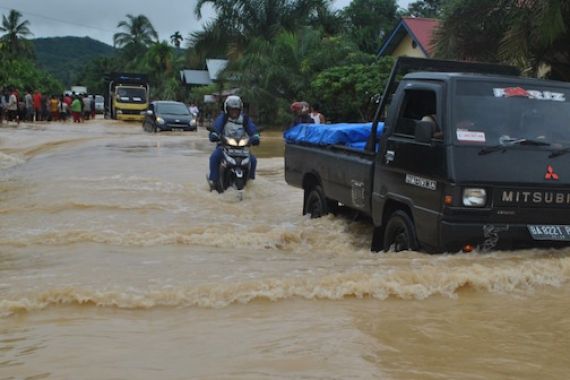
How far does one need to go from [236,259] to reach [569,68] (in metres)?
9.99

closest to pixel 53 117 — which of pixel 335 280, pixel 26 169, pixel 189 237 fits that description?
pixel 26 169

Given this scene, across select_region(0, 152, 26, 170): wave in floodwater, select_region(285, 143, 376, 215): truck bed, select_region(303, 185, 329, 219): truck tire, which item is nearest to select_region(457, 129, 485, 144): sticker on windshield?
select_region(285, 143, 376, 215): truck bed

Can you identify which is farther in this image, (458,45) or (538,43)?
(458,45)

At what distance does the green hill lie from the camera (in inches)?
4486

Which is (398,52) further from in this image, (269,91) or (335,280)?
(335,280)

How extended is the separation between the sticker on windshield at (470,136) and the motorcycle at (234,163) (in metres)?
5.86

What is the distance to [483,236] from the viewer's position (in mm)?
5781

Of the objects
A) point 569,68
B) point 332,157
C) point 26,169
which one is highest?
point 569,68

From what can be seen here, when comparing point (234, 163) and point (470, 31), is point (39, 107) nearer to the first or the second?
point (470, 31)

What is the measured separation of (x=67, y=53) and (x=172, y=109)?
317 feet

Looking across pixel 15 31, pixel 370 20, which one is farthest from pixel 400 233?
pixel 15 31

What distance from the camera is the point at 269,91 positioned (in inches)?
1219

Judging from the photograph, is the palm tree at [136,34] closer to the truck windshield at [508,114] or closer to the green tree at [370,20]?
the green tree at [370,20]

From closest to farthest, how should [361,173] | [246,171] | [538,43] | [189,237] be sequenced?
[361,173]
[189,237]
[246,171]
[538,43]
